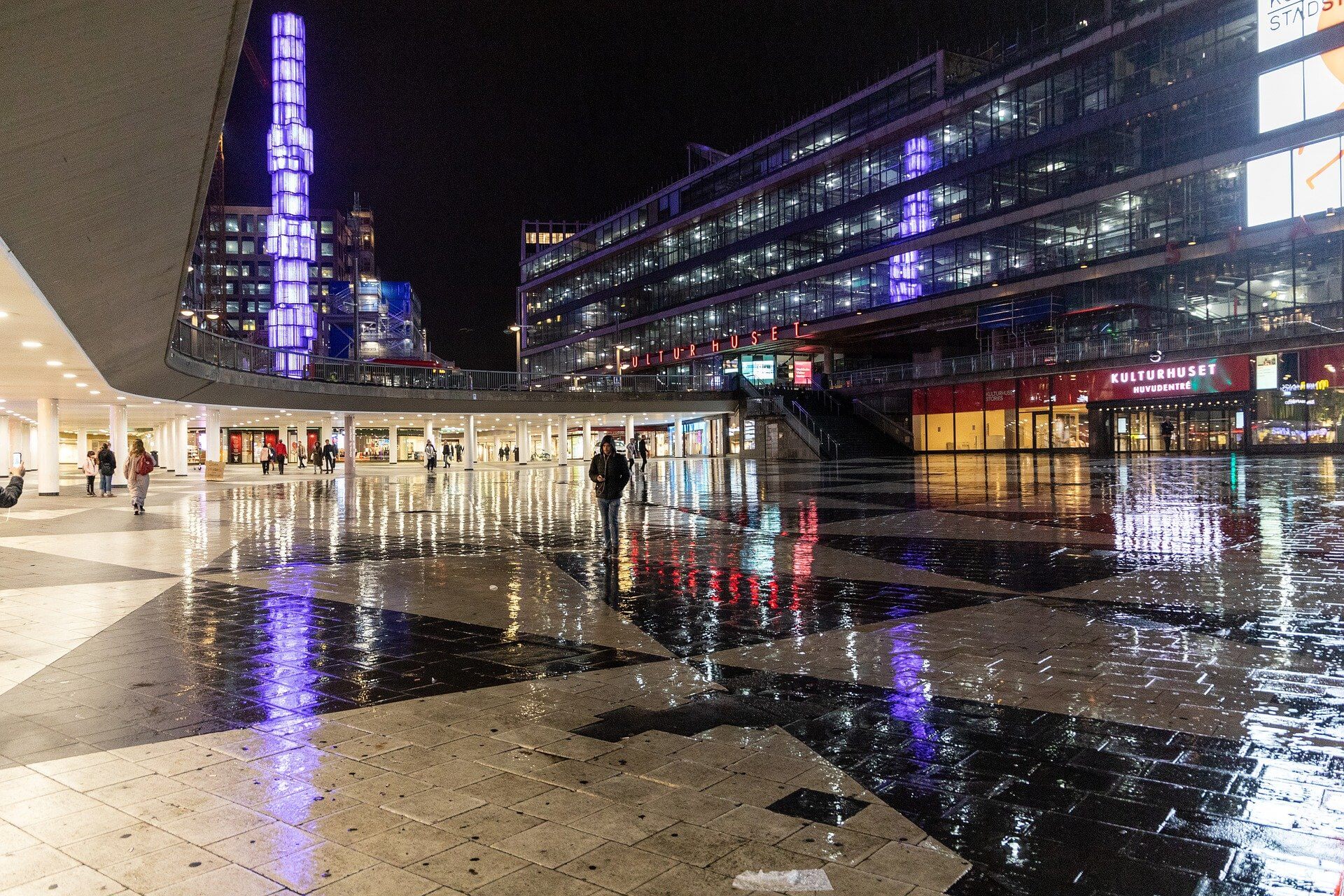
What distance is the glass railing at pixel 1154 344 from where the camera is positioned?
3697cm

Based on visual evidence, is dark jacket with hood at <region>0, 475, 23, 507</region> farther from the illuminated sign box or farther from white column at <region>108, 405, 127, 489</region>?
the illuminated sign box

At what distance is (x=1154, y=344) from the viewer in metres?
42.3

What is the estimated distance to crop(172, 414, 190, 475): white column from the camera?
158 feet

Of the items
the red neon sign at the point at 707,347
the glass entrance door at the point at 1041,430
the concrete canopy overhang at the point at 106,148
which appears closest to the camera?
the concrete canopy overhang at the point at 106,148

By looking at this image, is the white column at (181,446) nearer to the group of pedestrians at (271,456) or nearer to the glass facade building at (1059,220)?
the group of pedestrians at (271,456)

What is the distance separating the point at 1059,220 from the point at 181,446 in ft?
172

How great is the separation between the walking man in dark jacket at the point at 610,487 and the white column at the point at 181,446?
43841 mm

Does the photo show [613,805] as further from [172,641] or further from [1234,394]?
[1234,394]

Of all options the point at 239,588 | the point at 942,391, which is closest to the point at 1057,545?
the point at 239,588

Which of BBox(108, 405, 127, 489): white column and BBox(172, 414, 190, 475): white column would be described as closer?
BBox(108, 405, 127, 489): white column

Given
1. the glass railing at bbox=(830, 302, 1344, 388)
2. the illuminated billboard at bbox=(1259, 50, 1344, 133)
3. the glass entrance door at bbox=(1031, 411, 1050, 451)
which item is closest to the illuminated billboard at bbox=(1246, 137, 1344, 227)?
the illuminated billboard at bbox=(1259, 50, 1344, 133)

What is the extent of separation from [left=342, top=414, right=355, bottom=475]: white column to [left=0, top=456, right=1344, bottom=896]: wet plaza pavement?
34.9m

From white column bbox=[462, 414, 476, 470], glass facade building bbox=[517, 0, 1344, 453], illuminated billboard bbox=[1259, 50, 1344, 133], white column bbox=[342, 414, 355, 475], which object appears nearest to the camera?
illuminated billboard bbox=[1259, 50, 1344, 133]

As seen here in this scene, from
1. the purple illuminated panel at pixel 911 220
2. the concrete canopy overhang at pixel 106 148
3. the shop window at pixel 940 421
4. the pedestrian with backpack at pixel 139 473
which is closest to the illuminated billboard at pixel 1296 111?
the shop window at pixel 940 421
